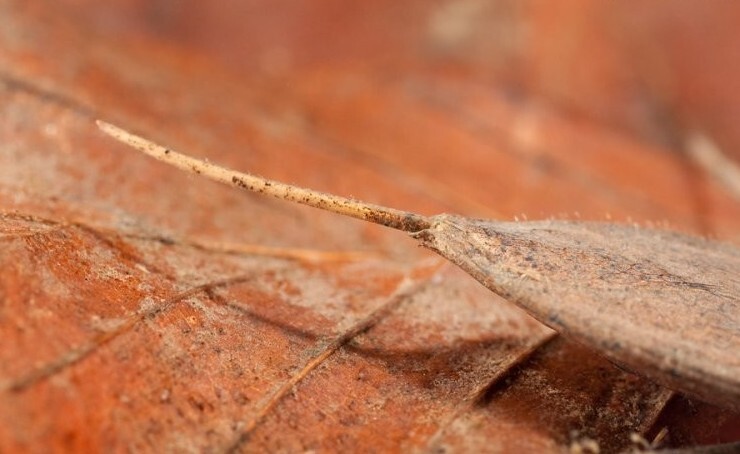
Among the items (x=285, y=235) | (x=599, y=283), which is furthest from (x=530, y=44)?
(x=599, y=283)

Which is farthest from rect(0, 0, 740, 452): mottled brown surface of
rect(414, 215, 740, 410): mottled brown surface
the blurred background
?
rect(414, 215, 740, 410): mottled brown surface

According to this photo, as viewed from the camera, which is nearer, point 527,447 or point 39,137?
point 527,447

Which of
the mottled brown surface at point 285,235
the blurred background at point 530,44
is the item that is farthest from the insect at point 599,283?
the blurred background at point 530,44

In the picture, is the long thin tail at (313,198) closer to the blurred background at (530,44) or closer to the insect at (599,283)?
the insect at (599,283)

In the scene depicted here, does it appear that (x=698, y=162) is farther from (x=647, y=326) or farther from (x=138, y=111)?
(x=138, y=111)

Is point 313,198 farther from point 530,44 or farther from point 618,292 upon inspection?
point 530,44

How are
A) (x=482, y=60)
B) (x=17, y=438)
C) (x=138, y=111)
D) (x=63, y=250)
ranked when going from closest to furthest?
(x=17, y=438), (x=63, y=250), (x=138, y=111), (x=482, y=60)

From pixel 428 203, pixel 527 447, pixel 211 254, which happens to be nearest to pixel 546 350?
pixel 527 447
